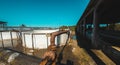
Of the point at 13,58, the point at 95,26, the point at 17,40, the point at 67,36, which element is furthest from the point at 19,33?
the point at 13,58

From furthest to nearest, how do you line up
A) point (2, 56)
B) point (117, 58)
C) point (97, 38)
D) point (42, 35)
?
point (42, 35) < point (97, 38) < point (117, 58) < point (2, 56)

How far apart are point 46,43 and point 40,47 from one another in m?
0.95

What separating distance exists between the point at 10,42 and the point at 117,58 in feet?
51.7

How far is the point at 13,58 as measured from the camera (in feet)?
11.5

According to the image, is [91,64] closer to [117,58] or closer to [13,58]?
[117,58]

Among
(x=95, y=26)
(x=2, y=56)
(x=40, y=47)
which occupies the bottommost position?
(x=40, y=47)

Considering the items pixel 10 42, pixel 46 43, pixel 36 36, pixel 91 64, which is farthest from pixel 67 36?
pixel 91 64

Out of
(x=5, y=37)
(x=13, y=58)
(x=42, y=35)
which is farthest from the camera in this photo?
(x=5, y=37)

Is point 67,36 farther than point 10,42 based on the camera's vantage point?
No

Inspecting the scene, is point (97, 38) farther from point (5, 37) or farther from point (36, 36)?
point (5, 37)

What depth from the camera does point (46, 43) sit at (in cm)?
1293

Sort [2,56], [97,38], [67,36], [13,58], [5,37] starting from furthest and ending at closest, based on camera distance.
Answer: [5,37] → [67,36] → [97,38] → [2,56] → [13,58]

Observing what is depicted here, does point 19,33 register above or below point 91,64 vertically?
above

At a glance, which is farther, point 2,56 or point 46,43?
point 46,43
